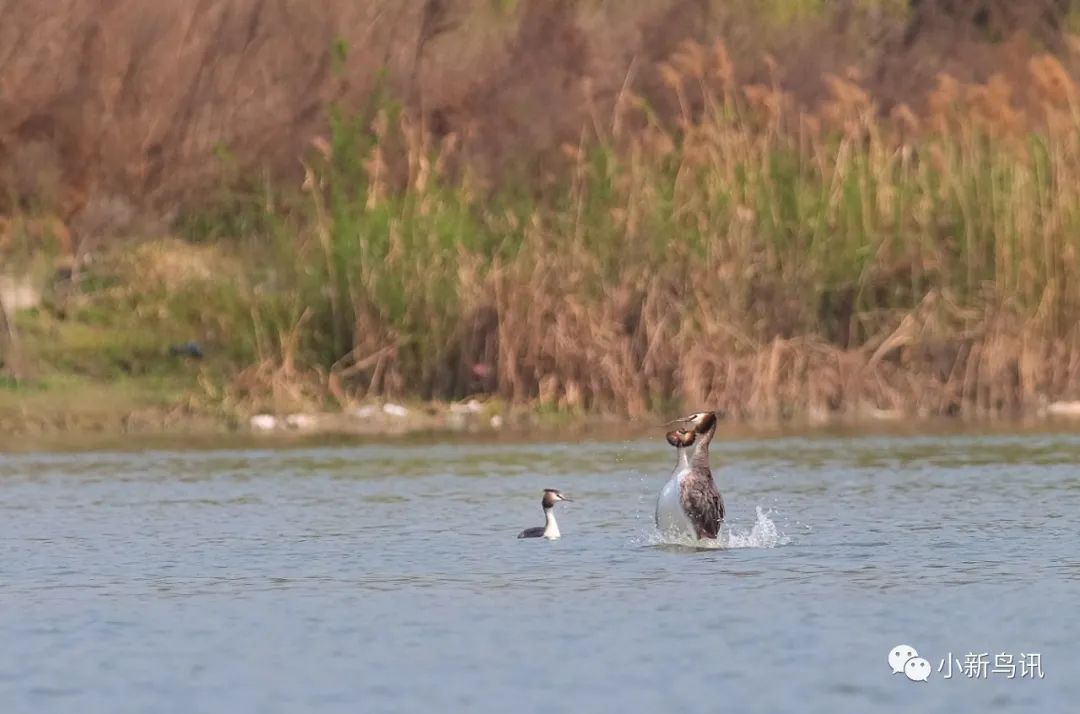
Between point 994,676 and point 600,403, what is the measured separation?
1180 cm

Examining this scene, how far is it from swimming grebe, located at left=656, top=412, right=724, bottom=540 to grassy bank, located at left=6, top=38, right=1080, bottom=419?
701 cm

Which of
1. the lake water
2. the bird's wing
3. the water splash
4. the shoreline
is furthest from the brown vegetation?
the bird's wing

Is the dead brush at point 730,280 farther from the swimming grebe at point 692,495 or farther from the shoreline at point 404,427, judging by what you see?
the swimming grebe at point 692,495

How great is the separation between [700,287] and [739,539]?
7.89 metres

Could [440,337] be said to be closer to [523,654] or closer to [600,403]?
[600,403]

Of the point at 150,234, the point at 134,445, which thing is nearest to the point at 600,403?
the point at 134,445

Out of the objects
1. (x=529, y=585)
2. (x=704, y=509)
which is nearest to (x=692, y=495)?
(x=704, y=509)

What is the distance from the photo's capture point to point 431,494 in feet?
52.4

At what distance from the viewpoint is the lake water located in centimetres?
909

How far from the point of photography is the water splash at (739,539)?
1311 cm

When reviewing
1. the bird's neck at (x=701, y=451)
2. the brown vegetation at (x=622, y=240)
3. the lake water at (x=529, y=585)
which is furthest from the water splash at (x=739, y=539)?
the brown vegetation at (x=622, y=240)

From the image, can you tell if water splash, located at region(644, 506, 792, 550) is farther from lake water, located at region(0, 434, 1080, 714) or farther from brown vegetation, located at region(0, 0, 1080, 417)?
brown vegetation, located at region(0, 0, 1080, 417)

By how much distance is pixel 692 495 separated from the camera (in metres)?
13.2

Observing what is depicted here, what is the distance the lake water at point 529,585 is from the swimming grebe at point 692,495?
0.57 feet
